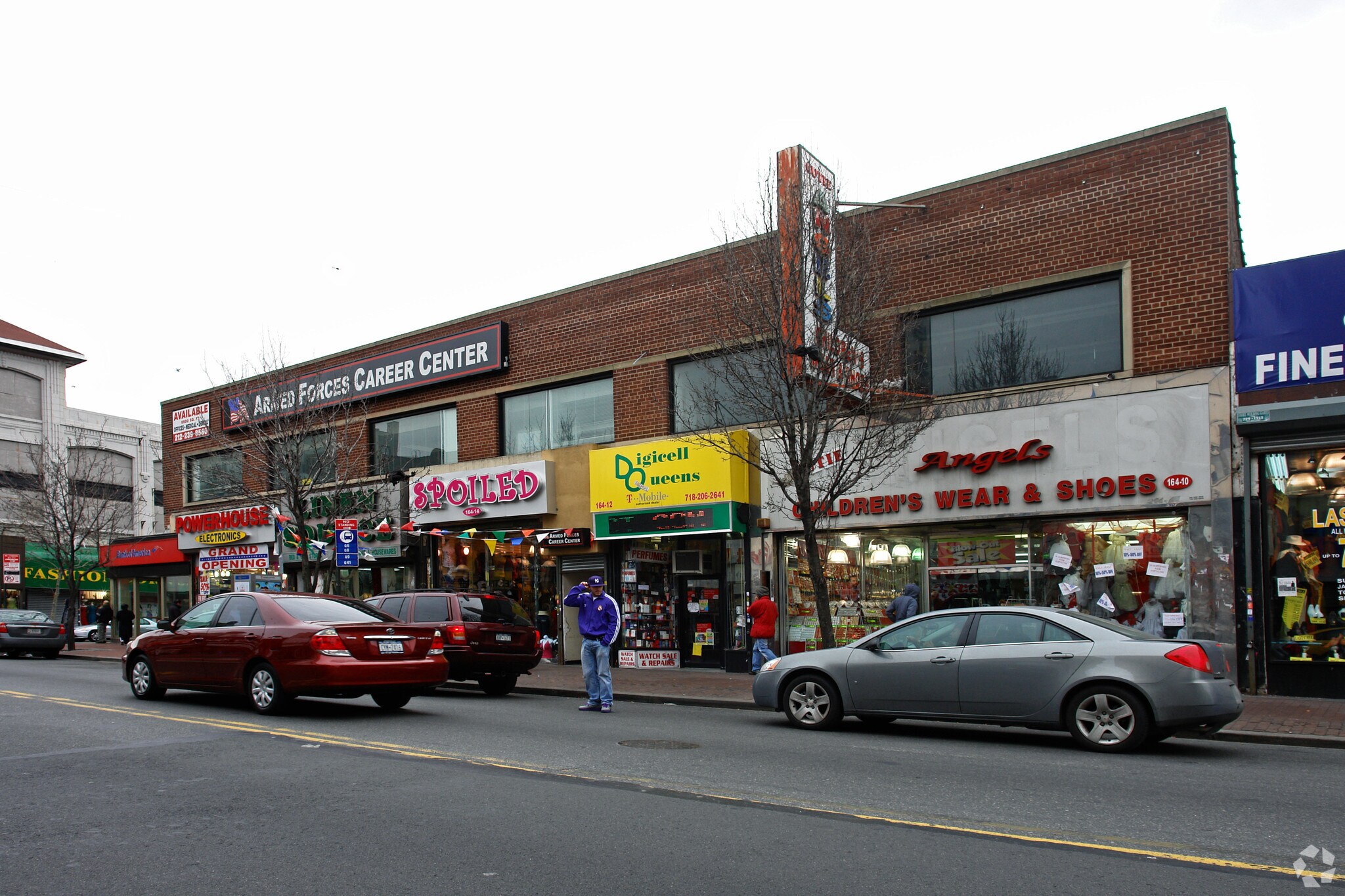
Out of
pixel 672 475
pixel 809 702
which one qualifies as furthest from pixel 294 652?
pixel 672 475

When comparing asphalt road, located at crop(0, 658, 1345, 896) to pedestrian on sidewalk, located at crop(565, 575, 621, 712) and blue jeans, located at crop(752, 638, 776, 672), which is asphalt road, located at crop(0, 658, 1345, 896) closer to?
pedestrian on sidewalk, located at crop(565, 575, 621, 712)

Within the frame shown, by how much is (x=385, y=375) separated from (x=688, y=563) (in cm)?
1016

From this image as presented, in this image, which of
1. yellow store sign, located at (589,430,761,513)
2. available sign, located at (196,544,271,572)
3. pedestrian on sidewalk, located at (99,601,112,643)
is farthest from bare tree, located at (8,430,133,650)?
yellow store sign, located at (589,430,761,513)

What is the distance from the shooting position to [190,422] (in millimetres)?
31516

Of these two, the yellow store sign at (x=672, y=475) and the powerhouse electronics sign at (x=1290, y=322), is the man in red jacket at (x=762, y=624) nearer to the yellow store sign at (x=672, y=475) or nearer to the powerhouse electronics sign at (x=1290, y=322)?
the yellow store sign at (x=672, y=475)

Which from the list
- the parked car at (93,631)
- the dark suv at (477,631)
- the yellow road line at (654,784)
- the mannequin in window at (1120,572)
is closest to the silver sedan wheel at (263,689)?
the yellow road line at (654,784)

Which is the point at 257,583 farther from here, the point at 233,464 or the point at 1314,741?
the point at 1314,741

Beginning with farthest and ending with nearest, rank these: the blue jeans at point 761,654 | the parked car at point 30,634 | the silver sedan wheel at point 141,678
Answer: the parked car at point 30,634 < the blue jeans at point 761,654 < the silver sedan wheel at point 141,678

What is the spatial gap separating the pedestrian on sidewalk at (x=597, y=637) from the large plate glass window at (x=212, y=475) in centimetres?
1810

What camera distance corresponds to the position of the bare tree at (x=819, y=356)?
14742 millimetres

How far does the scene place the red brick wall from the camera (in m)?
14.5

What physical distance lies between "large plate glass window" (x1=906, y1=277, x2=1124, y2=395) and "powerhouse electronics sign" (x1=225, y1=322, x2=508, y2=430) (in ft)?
32.9

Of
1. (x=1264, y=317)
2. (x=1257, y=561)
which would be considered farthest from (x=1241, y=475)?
(x=1264, y=317)

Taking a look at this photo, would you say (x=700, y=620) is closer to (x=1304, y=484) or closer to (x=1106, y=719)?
(x=1304, y=484)
